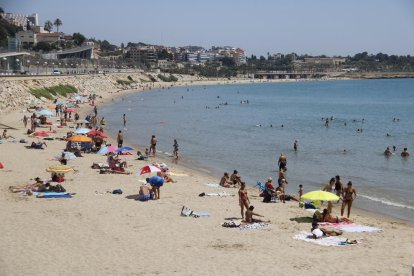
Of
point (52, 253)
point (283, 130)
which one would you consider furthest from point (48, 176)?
point (283, 130)

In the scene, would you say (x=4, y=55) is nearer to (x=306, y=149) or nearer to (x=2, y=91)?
(x=2, y=91)

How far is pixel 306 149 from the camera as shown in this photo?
33531 mm

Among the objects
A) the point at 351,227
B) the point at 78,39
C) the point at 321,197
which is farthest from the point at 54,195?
the point at 78,39

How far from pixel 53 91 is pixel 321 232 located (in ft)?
183

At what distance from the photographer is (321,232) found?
1248 cm

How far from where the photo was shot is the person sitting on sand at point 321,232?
1237cm

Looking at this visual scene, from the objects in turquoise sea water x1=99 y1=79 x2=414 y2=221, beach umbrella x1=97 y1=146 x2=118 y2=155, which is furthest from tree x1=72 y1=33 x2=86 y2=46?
beach umbrella x1=97 y1=146 x2=118 y2=155

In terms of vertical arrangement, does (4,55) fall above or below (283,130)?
above

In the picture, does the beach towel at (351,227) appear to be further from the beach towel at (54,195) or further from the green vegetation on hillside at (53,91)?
the green vegetation on hillside at (53,91)

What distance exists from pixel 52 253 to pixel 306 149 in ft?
80.2

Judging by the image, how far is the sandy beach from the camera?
1034 centimetres

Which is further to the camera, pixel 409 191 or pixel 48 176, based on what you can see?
pixel 409 191

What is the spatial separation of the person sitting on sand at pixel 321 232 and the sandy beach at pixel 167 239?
9.2 inches

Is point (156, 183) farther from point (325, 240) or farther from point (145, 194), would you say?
point (325, 240)
